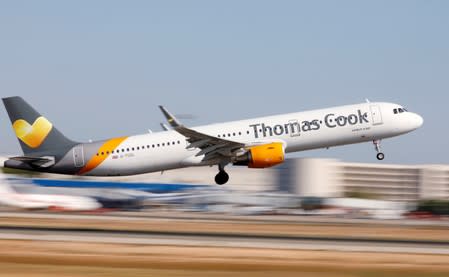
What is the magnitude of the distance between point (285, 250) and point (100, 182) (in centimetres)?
8647

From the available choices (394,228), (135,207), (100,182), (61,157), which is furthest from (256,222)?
(100,182)

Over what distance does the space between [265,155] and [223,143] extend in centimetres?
285

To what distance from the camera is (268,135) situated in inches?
2083

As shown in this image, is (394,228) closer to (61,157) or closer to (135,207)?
(61,157)

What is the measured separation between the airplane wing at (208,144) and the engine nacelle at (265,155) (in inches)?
33.9

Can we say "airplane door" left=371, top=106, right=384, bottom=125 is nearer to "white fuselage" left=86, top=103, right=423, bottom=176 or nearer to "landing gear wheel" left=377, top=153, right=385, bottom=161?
"white fuselage" left=86, top=103, right=423, bottom=176

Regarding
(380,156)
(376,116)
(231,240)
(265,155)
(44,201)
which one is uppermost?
(376,116)

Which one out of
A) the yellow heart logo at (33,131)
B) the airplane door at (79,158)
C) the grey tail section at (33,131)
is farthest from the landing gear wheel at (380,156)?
the yellow heart logo at (33,131)

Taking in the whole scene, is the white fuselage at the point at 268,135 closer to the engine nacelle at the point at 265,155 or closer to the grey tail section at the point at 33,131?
the engine nacelle at the point at 265,155

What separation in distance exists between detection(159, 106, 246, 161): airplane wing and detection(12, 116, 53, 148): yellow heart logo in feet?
32.8

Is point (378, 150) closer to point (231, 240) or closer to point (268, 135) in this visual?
point (268, 135)

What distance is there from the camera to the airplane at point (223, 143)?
52688 millimetres

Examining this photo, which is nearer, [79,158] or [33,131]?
[79,158]

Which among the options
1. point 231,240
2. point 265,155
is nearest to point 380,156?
point 265,155
